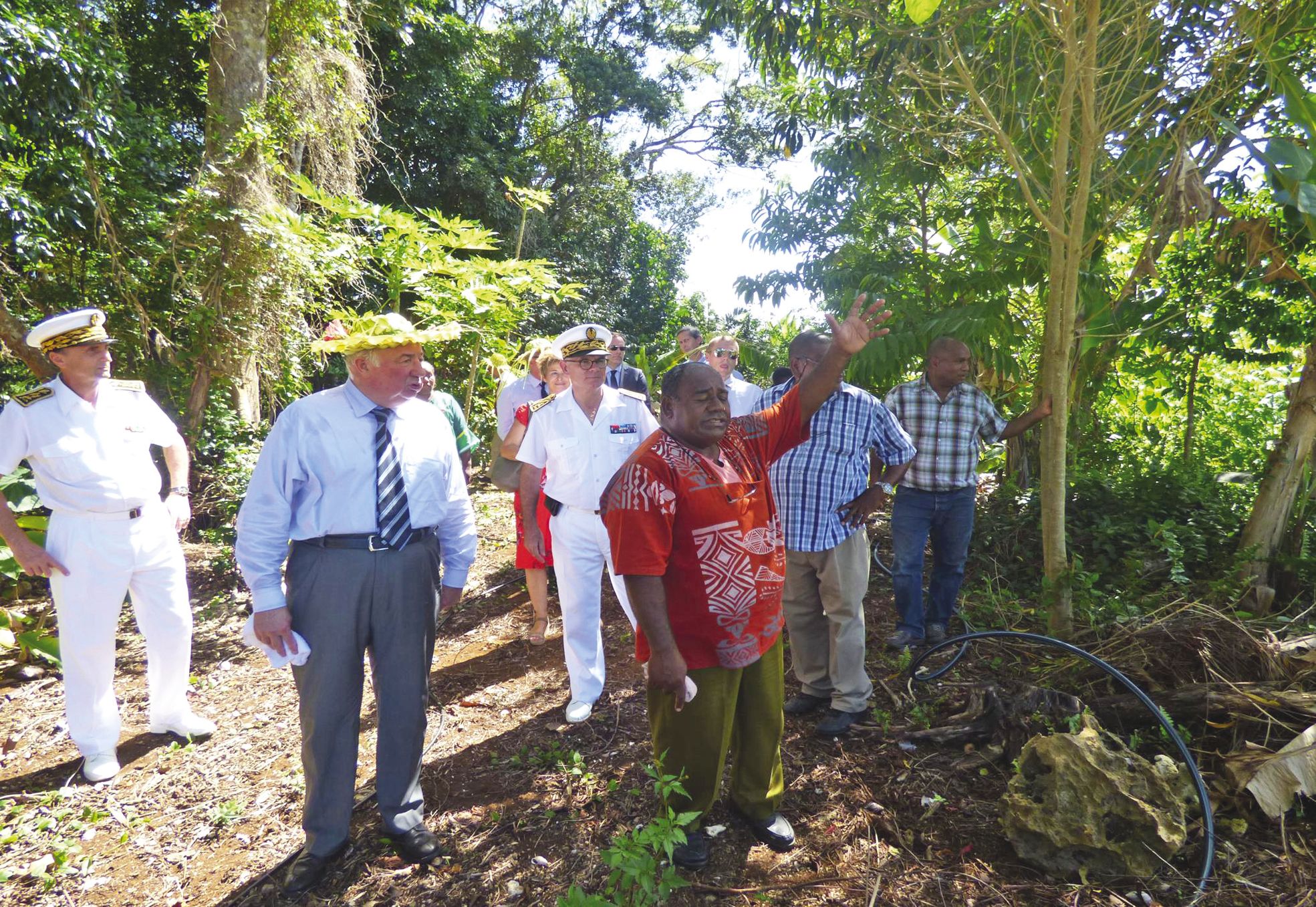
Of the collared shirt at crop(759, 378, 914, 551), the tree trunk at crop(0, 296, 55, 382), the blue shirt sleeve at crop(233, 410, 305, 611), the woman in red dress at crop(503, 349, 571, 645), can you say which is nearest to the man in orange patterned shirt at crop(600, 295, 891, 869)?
the collared shirt at crop(759, 378, 914, 551)

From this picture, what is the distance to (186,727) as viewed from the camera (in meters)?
4.09

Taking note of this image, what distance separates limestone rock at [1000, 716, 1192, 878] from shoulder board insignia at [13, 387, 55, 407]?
4570 mm

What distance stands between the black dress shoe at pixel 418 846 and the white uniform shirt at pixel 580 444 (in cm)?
167

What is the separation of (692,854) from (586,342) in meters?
2.44

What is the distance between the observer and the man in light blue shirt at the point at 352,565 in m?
2.78

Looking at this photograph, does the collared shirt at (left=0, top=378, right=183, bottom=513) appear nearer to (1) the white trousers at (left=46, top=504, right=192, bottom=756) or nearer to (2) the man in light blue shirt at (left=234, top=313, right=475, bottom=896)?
(1) the white trousers at (left=46, top=504, right=192, bottom=756)

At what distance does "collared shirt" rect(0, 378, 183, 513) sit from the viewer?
3.55 m

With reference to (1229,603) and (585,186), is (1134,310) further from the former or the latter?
(585,186)

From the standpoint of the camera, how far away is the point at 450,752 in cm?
392

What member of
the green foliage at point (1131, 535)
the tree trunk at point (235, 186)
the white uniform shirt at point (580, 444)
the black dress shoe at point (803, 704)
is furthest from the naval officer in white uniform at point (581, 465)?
the tree trunk at point (235, 186)

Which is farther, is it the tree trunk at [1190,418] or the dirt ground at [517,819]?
the tree trunk at [1190,418]

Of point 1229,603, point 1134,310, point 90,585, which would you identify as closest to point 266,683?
point 90,585

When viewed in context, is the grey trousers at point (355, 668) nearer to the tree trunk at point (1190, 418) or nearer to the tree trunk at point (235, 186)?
the tree trunk at point (235, 186)

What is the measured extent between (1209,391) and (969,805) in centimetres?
741
